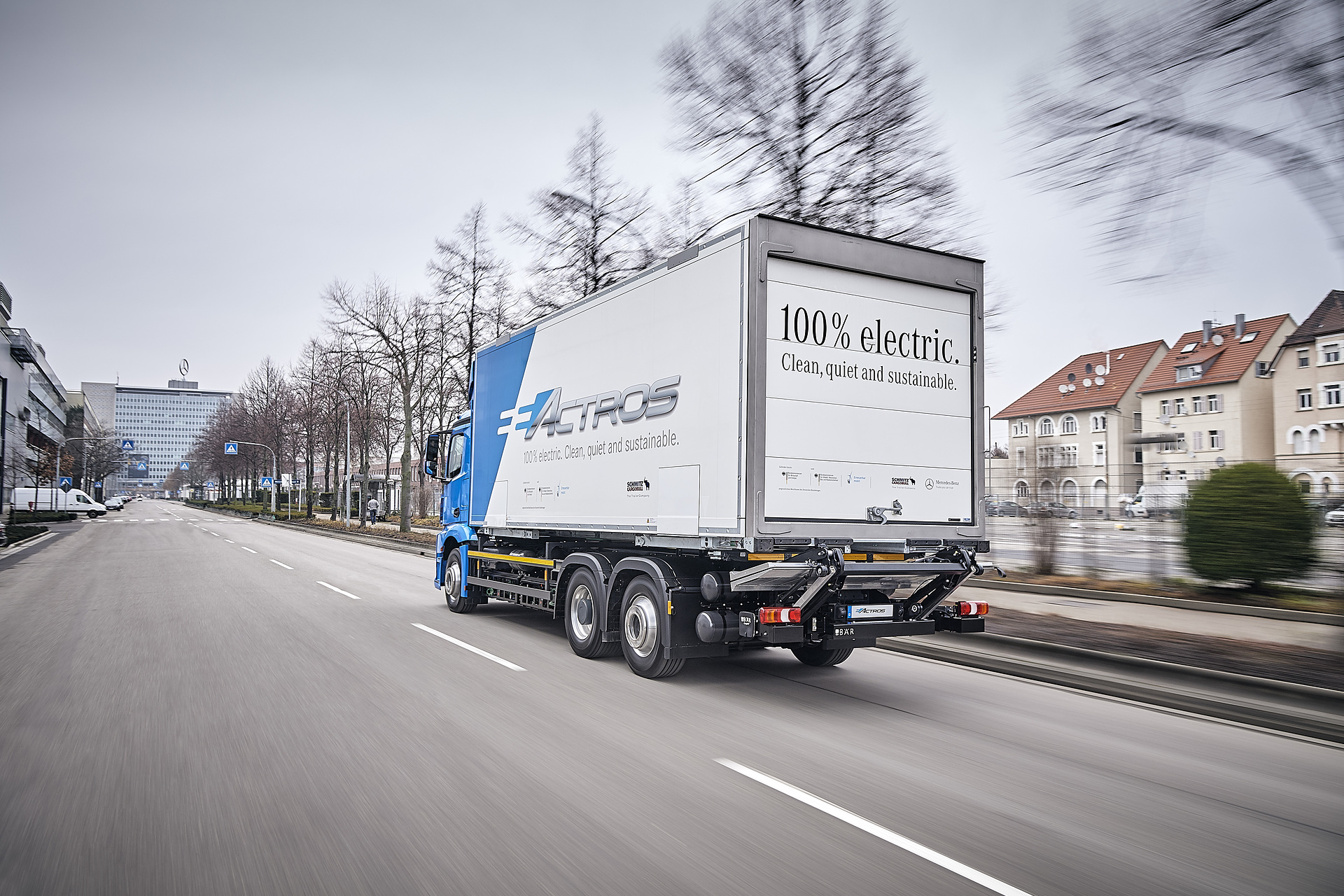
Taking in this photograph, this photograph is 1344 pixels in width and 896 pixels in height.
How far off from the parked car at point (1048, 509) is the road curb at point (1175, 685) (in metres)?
6.88

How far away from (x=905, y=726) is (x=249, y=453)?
71.3m

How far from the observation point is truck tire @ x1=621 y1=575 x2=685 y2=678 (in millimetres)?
7453

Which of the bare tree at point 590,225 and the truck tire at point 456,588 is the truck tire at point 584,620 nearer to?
the truck tire at point 456,588

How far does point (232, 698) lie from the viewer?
647 cm

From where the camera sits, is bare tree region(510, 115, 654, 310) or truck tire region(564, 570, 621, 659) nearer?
truck tire region(564, 570, 621, 659)

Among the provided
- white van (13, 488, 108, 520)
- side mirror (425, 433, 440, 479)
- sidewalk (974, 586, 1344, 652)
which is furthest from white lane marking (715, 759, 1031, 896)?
white van (13, 488, 108, 520)

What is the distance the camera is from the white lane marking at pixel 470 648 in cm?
809

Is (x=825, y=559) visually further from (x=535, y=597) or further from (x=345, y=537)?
(x=345, y=537)

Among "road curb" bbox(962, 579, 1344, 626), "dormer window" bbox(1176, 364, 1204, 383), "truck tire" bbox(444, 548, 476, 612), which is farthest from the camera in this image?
"dormer window" bbox(1176, 364, 1204, 383)

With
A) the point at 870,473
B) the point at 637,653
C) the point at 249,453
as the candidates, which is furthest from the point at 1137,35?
the point at 249,453

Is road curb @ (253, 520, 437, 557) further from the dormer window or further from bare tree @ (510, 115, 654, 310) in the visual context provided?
the dormer window

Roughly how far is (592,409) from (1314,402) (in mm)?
40253

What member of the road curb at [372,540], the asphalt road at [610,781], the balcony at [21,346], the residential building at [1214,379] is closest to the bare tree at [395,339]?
the road curb at [372,540]

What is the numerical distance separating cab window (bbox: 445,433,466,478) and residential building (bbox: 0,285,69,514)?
1222 inches
